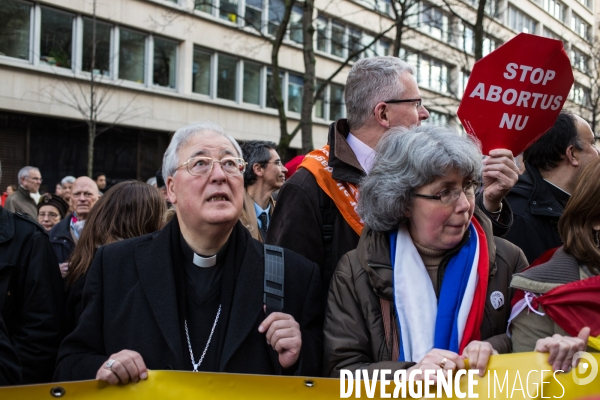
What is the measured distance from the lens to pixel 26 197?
10.2 meters

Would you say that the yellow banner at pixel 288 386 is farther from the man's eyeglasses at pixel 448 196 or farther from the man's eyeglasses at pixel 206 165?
the man's eyeglasses at pixel 206 165

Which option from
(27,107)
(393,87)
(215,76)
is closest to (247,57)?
(215,76)

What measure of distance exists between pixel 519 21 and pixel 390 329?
141 feet

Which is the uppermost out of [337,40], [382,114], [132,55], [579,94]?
[337,40]

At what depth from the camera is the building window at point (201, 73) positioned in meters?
23.7

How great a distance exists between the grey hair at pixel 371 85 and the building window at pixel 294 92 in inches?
942

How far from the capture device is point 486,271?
8.71 ft

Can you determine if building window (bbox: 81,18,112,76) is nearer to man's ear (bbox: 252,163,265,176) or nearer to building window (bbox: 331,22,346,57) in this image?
building window (bbox: 331,22,346,57)

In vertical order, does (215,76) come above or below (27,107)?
above

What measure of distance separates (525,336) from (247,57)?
23.6 meters

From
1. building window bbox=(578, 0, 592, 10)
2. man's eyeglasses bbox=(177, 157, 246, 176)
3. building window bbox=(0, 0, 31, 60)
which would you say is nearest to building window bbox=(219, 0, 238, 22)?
building window bbox=(0, 0, 31, 60)

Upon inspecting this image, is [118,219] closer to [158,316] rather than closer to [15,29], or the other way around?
[158,316]

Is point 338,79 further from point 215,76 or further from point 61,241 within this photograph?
point 61,241

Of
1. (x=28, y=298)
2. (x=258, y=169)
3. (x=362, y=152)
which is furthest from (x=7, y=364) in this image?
(x=258, y=169)
